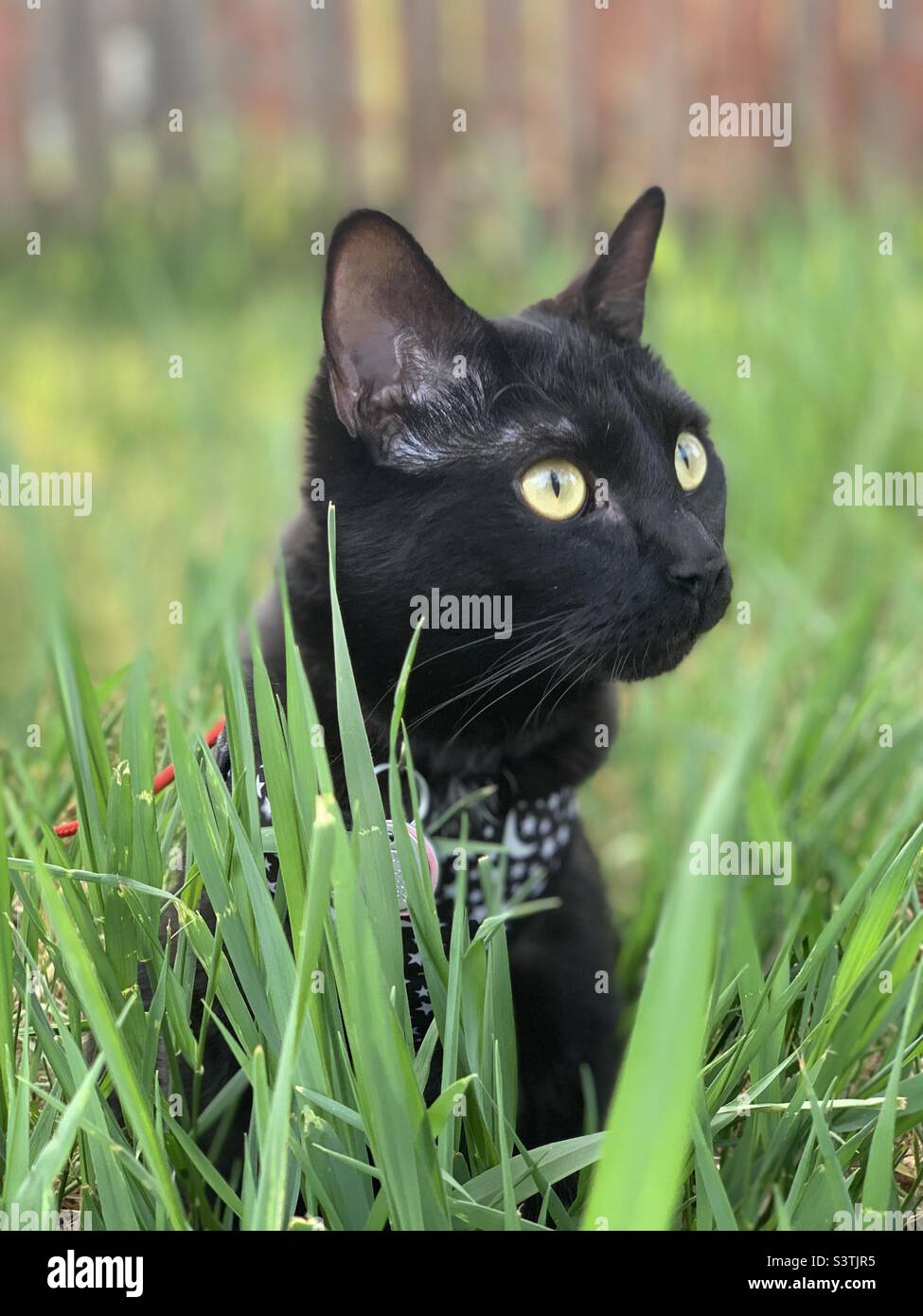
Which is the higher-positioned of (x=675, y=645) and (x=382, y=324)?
(x=382, y=324)

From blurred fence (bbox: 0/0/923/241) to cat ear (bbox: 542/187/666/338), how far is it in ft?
10.1

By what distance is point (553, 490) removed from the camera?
0.92 meters

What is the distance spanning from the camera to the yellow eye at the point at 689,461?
3.29 ft

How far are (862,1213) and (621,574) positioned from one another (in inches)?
17.1

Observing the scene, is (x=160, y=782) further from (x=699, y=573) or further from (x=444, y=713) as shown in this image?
(x=699, y=573)

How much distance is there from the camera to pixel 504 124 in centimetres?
426

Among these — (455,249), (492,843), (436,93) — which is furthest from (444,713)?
(436,93)

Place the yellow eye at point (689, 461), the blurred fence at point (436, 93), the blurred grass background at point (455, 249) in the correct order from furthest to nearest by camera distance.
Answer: the blurred fence at point (436, 93), the blurred grass background at point (455, 249), the yellow eye at point (689, 461)

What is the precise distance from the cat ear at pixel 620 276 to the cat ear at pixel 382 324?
0.17 metres

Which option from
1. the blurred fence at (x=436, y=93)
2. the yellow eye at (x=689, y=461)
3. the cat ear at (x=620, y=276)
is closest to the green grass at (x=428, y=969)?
the yellow eye at (x=689, y=461)

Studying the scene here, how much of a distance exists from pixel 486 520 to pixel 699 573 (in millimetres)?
156

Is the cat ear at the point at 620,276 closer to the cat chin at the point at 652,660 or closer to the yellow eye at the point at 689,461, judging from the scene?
the yellow eye at the point at 689,461

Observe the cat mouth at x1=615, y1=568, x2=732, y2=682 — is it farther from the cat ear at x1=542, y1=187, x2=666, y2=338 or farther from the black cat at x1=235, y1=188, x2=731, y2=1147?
the cat ear at x1=542, y1=187, x2=666, y2=338

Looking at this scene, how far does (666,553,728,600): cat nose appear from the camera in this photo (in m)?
0.91
